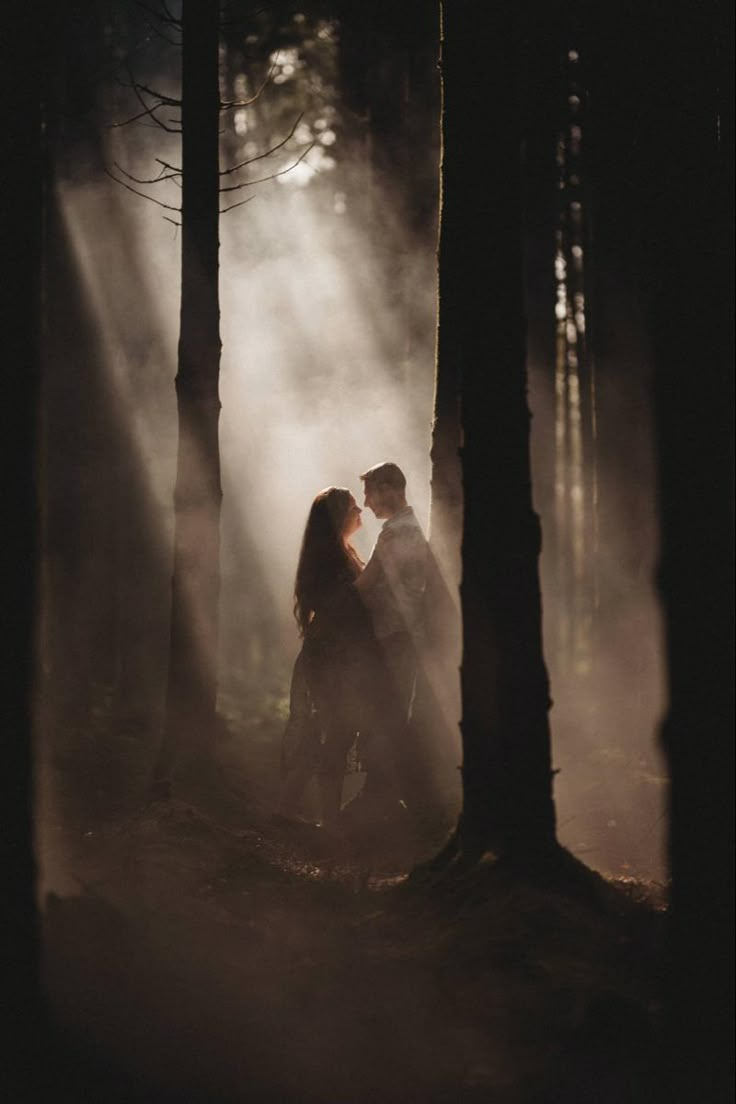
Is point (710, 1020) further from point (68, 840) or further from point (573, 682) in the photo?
point (573, 682)

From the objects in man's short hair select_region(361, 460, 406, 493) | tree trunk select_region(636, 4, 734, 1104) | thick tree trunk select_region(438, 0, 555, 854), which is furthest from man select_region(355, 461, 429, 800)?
tree trunk select_region(636, 4, 734, 1104)

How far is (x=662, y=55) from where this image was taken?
4.30 m

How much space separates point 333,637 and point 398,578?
0.73m

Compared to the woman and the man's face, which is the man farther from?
the woman

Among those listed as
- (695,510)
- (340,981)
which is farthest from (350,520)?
(695,510)

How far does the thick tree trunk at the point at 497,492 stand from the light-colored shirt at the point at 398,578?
1946mm

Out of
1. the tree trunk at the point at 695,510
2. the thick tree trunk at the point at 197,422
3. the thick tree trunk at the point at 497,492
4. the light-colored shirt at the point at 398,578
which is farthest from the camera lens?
the thick tree trunk at the point at 197,422

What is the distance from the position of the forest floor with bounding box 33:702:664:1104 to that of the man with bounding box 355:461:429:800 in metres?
1.35

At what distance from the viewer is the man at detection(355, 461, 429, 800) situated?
753 cm

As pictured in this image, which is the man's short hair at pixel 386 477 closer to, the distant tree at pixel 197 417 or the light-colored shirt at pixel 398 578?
the light-colored shirt at pixel 398 578

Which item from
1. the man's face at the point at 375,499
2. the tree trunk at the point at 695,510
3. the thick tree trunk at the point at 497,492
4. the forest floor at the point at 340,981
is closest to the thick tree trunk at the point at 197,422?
the man's face at the point at 375,499

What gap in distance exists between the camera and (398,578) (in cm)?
754

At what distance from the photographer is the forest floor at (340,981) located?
3.92m

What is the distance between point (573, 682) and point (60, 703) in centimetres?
791
